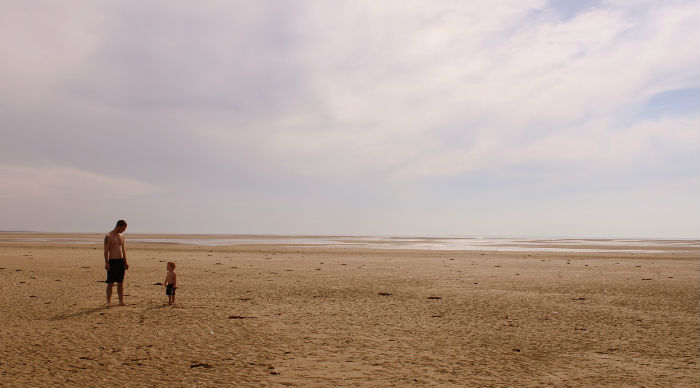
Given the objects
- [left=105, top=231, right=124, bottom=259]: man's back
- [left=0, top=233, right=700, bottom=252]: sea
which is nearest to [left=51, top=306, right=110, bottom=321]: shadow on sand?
[left=105, top=231, right=124, bottom=259]: man's back

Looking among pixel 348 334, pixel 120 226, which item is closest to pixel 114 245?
pixel 120 226

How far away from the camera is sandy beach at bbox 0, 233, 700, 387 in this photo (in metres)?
7.03

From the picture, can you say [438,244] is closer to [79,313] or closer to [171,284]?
[171,284]

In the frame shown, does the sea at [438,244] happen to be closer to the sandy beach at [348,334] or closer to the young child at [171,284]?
the sandy beach at [348,334]

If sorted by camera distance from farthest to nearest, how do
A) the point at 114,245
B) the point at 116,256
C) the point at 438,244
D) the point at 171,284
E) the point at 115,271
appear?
the point at 438,244
the point at 116,256
the point at 114,245
the point at 115,271
the point at 171,284

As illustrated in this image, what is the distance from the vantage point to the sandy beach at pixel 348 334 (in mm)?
7027

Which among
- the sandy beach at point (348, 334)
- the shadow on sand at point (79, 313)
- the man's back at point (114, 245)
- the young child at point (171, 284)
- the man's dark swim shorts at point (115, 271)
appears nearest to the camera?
the sandy beach at point (348, 334)

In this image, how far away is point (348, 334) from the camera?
31.3 ft

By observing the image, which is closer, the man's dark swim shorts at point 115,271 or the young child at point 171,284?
the young child at point 171,284

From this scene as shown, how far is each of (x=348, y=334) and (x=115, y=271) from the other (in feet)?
21.9

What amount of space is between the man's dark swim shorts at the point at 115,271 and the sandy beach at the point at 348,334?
795mm

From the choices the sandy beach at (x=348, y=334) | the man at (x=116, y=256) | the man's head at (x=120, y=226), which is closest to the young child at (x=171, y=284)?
the sandy beach at (x=348, y=334)

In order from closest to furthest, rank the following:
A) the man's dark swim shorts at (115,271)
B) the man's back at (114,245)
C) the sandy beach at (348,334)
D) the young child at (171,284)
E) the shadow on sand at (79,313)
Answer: the sandy beach at (348,334) → the shadow on sand at (79,313) → the young child at (171,284) → the man's dark swim shorts at (115,271) → the man's back at (114,245)

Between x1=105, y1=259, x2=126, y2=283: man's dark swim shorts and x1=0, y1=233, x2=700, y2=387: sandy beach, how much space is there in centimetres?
80
